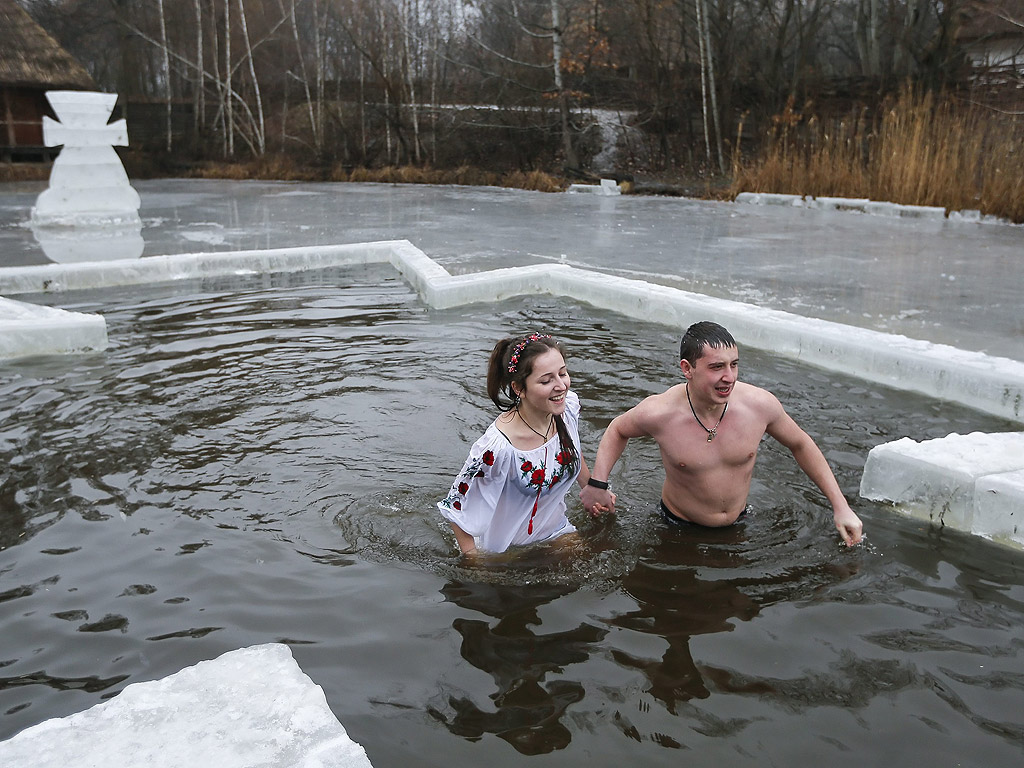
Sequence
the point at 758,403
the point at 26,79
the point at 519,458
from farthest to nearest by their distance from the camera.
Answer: the point at 26,79 → the point at 758,403 → the point at 519,458

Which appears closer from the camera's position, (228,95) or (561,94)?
(561,94)

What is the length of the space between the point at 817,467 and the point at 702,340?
69 cm

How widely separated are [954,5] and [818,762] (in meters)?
19.4

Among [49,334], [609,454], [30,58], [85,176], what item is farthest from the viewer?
[30,58]

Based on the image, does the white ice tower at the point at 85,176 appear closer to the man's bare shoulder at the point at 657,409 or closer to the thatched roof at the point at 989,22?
the man's bare shoulder at the point at 657,409

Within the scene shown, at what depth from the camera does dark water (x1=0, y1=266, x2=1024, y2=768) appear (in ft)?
8.33

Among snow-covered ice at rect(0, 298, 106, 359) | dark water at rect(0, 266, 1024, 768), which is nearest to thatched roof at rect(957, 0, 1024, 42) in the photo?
dark water at rect(0, 266, 1024, 768)

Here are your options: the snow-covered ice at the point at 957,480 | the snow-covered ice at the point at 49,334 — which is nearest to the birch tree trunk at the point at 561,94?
the snow-covered ice at the point at 49,334

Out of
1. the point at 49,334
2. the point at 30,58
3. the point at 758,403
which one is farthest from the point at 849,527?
the point at 30,58

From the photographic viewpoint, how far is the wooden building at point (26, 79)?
24.8 meters

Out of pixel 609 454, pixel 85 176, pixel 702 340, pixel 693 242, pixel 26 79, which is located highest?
pixel 26 79

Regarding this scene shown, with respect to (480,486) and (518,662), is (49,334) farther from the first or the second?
(518,662)

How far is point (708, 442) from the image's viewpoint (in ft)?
11.8

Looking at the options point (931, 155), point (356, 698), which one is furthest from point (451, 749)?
point (931, 155)
